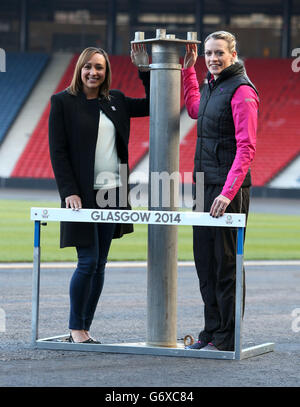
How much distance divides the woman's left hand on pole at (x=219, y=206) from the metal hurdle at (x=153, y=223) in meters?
0.03

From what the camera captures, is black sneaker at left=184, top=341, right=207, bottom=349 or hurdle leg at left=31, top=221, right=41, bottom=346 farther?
hurdle leg at left=31, top=221, right=41, bottom=346

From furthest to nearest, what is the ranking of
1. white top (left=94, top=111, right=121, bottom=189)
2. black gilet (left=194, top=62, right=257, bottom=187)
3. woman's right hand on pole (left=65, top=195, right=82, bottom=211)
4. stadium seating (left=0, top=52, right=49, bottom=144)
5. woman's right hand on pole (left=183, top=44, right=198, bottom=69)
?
stadium seating (left=0, top=52, right=49, bottom=144)
woman's right hand on pole (left=183, top=44, right=198, bottom=69)
white top (left=94, top=111, right=121, bottom=189)
woman's right hand on pole (left=65, top=195, right=82, bottom=211)
black gilet (left=194, top=62, right=257, bottom=187)

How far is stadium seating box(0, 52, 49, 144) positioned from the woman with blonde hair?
1329 inches

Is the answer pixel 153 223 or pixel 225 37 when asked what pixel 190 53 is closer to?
pixel 225 37

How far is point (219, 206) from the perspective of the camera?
5664 millimetres

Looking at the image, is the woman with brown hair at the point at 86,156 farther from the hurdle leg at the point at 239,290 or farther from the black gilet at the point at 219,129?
the hurdle leg at the point at 239,290

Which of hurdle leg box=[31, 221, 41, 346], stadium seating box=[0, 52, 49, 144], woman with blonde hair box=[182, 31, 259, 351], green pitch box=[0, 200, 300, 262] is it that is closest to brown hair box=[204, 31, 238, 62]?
woman with blonde hair box=[182, 31, 259, 351]

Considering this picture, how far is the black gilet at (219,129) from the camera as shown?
5.85 meters

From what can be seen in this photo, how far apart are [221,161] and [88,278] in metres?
1.15

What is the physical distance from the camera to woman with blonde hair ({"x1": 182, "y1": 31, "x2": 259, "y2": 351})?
5.75 m

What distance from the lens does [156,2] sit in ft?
137

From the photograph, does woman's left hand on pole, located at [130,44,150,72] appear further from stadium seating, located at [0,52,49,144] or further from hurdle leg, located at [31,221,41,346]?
stadium seating, located at [0,52,49,144]

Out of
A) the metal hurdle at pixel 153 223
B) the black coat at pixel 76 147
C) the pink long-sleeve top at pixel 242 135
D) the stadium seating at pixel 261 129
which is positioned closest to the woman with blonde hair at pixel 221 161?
the pink long-sleeve top at pixel 242 135
